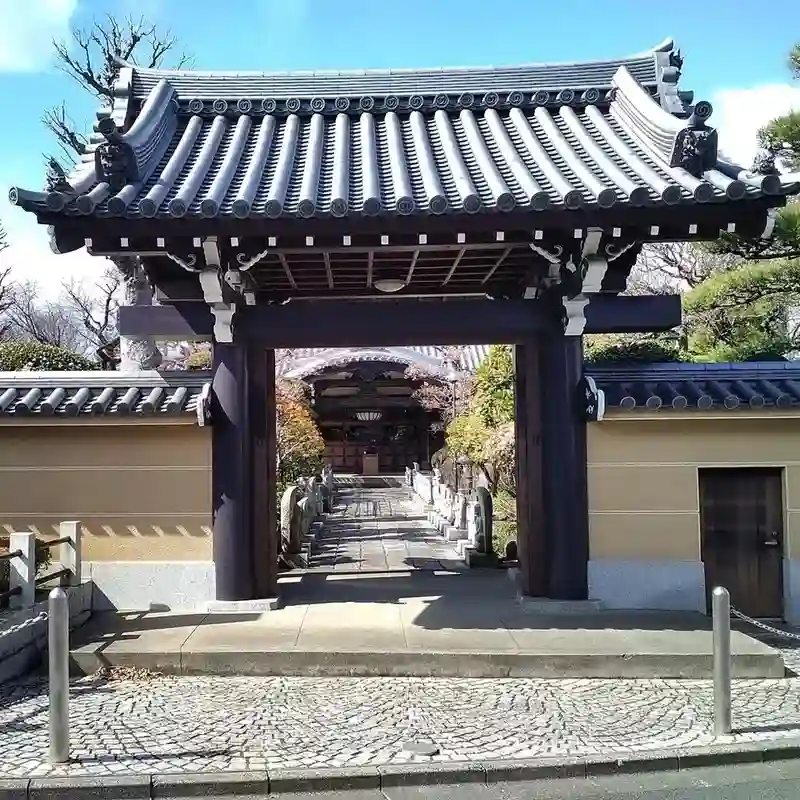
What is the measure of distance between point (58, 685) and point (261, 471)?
403 centimetres

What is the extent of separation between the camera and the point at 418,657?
6.88 meters

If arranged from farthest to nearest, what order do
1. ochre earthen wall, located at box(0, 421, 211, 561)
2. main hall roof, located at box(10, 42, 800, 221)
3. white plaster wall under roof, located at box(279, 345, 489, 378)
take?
white plaster wall under roof, located at box(279, 345, 489, 378) < ochre earthen wall, located at box(0, 421, 211, 561) < main hall roof, located at box(10, 42, 800, 221)

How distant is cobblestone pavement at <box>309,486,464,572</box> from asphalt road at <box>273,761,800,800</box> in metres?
8.04

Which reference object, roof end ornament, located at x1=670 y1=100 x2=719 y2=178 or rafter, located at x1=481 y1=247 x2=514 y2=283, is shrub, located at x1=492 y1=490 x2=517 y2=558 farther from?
roof end ornament, located at x1=670 y1=100 x2=719 y2=178

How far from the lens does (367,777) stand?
4.86 meters

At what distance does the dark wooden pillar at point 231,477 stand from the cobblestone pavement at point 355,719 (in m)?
1.70

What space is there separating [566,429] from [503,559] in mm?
5698

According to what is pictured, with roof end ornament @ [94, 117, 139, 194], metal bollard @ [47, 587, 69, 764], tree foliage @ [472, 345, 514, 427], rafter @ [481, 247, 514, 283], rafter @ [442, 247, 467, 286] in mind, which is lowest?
metal bollard @ [47, 587, 69, 764]

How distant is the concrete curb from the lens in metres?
4.70

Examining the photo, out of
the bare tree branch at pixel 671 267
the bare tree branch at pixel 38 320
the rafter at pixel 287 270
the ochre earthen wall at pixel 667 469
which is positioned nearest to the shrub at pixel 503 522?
the ochre earthen wall at pixel 667 469

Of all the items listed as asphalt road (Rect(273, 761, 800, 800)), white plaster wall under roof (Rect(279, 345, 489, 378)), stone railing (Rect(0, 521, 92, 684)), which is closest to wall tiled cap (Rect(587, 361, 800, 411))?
asphalt road (Rect(273, 761, 800, 800))

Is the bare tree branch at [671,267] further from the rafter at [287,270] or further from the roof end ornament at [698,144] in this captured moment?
the rafter at [287,270]

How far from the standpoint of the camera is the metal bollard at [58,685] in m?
4.92

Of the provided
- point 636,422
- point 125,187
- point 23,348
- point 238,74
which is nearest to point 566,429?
point 636,422
